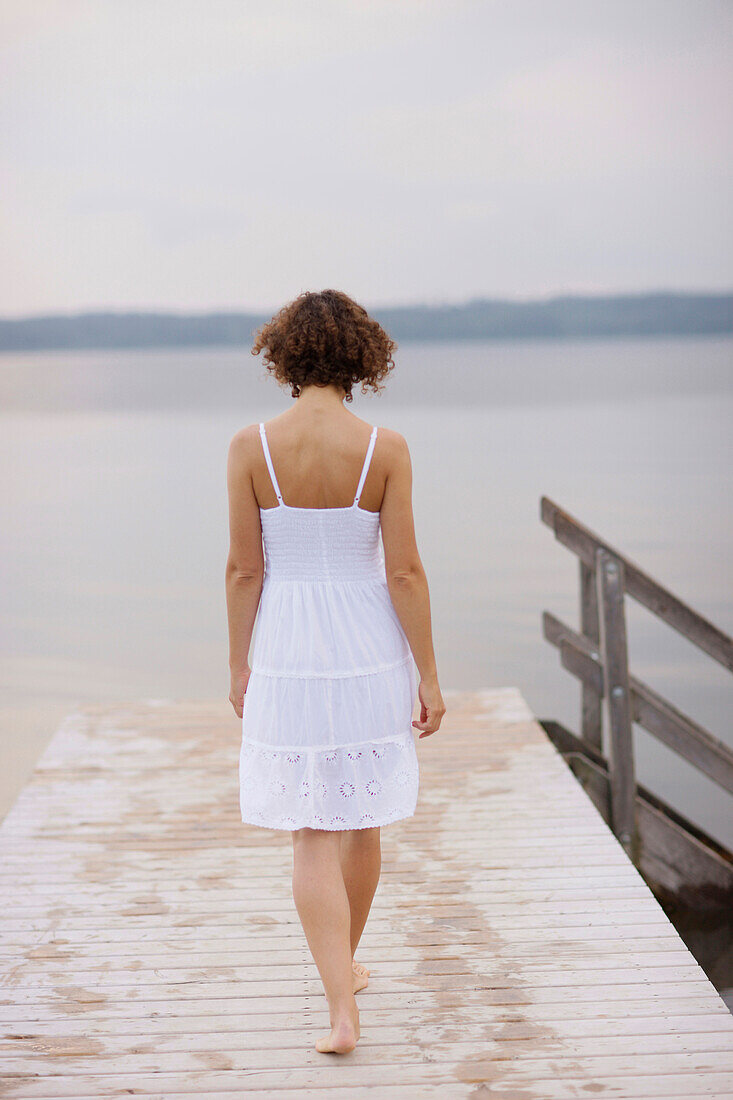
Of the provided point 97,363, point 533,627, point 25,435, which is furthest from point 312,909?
point 97,363

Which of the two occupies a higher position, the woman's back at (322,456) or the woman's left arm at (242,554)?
the woman's back at (322,456)

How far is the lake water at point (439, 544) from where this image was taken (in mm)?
12156

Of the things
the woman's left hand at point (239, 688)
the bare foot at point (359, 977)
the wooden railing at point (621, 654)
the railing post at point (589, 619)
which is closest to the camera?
the woman's left hand at point (239, 688)

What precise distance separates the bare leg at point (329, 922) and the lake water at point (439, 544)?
3.21 ft

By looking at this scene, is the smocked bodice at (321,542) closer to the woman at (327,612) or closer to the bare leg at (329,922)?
the woman at (327,612)

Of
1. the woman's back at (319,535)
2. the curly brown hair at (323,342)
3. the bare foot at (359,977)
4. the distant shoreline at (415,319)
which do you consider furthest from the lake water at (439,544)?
the distant shoreline at (415,319)

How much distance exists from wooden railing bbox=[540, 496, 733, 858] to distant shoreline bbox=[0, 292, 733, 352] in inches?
1006

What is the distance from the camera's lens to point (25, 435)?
3409cm

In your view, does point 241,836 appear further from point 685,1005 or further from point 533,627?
point 533,627

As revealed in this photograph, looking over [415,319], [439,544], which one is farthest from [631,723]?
[415,319]

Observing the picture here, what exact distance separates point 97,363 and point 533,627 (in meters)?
61.2

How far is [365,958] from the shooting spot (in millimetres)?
2969

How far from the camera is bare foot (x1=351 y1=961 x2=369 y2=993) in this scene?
279 centimetres

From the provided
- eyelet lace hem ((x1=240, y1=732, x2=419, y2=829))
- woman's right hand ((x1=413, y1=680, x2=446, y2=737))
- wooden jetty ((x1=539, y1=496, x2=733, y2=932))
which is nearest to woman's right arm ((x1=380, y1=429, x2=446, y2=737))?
woman's right hand ((x1=413, y1=680, x2=446, y2=737))
